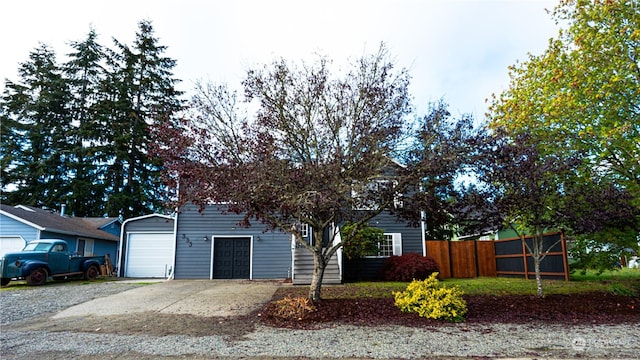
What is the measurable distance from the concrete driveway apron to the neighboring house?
994 centimetres

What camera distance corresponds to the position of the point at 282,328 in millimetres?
6762

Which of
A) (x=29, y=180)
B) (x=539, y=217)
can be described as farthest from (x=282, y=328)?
(x=29, y=180)

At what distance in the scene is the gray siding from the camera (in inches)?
643

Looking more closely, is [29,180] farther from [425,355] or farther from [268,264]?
[425,355]

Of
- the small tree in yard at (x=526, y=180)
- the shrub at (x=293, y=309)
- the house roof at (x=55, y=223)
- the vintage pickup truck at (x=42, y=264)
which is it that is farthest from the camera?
the house roof at (x=55, y=223)

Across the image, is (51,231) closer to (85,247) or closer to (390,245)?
(85,247)

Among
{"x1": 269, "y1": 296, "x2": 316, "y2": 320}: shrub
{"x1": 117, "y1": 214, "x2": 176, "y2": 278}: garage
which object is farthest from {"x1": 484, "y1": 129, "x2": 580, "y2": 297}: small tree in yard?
{"x1": 117, "y1": 214, "x2": 176, "y2": 278}: garage

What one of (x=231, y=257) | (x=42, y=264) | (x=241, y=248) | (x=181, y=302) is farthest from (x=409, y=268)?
(x=42, y=264)

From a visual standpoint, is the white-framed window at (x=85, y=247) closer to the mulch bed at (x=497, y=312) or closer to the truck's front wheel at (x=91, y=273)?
the truck's front wheel at (x=91, y=273)

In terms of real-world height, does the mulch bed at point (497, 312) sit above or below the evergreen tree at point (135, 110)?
below

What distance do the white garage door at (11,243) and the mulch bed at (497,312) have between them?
16.5m

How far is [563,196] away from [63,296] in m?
13.4

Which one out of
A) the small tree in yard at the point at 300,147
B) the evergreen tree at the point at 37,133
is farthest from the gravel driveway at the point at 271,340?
the evergreen tree at the point at 37,133

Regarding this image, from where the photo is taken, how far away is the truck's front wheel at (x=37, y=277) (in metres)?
14.2
